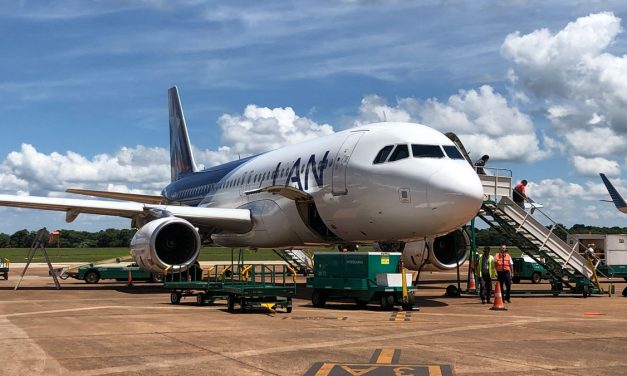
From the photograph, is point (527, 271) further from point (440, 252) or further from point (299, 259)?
point (440, 252)

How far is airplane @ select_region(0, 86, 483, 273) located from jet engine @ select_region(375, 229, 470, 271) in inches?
1.2

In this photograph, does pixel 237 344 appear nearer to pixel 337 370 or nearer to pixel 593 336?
pixel 337 370

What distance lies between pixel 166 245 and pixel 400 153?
8.32m

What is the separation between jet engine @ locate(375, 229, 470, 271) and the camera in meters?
20.0

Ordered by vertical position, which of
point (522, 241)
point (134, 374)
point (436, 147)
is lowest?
point (134, 374)

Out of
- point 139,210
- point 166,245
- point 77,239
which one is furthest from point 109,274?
point 77,239

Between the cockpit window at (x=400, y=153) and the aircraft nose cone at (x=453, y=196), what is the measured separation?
1.05 meters

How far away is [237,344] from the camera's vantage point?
979 cm

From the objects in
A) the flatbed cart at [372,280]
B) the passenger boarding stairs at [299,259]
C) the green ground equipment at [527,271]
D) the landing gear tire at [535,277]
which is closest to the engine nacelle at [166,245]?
the flatbed cart at [372,280]

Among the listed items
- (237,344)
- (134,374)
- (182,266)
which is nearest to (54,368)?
(134,374)

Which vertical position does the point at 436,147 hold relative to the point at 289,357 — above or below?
above

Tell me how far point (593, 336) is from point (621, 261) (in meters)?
18.7

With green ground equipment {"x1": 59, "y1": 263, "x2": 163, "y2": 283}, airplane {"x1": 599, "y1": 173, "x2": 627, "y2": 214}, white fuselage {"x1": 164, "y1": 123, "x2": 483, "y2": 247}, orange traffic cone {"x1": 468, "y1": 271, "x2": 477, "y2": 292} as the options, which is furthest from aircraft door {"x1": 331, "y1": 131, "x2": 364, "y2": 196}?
airplane {"x1": 599, "y1": 173, "x2": 627, "y2": 214}

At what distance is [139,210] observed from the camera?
2431 cm
